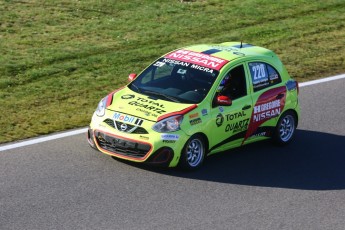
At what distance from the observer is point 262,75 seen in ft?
47.0

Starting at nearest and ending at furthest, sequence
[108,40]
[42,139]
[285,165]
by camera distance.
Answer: [285,165]
[42,139]
[108,40]

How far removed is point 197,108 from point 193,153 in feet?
2.19

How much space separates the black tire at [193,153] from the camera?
12938mm

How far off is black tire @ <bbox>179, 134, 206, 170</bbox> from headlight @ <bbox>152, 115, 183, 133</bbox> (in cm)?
30

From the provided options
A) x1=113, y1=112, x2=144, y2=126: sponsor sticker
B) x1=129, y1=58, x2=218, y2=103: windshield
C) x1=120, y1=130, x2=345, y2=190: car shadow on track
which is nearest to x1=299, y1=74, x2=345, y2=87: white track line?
x1=120, y1=130, x2=345, y2=190: car shadow on track

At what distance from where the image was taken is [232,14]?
76.2 ft

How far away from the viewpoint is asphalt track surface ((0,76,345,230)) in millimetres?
11406

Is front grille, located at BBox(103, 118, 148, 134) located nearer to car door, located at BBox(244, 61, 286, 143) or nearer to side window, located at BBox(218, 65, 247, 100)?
side window, located at BBox(218, 65, 247, 100)

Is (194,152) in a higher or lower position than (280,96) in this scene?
lower

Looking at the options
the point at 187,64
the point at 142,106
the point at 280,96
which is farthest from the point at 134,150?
the point at 280,96

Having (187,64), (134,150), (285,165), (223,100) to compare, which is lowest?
(285,165)

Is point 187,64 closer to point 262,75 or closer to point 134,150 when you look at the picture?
point 262,75

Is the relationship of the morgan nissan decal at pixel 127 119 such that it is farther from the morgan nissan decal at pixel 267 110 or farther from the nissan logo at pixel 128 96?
the morgan nissan decal at pixel 267 110

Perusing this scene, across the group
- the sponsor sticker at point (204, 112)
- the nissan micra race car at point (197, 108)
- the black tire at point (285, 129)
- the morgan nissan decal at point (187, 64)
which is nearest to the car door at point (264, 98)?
the nissan micra race car at point (197, 108)
